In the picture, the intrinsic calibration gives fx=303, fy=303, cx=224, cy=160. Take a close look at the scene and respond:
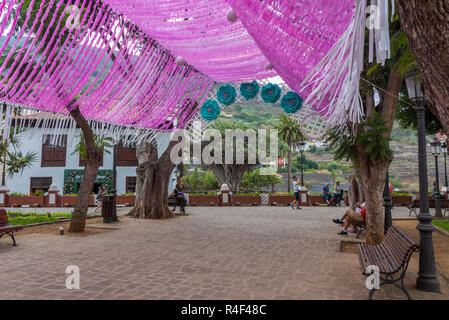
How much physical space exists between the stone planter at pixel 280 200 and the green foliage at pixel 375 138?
49.7ft

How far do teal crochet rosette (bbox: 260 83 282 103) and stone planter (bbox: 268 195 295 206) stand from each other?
1452 centimetres

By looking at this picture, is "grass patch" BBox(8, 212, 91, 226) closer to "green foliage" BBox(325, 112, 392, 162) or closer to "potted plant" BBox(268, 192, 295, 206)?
"green foliage" BBox(325, 112, 392, 162)

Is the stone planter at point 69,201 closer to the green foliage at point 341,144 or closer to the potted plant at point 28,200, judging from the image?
the potted plant at point 28,200

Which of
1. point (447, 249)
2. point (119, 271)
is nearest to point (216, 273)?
point (119, 271)

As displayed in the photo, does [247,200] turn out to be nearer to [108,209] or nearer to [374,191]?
[108,209]

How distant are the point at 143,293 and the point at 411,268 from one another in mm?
4428

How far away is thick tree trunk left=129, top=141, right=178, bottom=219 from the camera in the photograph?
493 inches

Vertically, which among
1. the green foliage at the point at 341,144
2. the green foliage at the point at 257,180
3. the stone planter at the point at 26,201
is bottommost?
the stone planter at the point at 26,201

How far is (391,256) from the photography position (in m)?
3.90

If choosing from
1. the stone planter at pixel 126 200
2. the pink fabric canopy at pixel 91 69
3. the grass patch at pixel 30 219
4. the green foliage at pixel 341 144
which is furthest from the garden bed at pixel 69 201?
the green foliage at pixel 341 144

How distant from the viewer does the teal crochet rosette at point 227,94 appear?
311 inches

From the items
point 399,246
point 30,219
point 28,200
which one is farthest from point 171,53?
point 28,200

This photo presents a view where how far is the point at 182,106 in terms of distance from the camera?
321 inches

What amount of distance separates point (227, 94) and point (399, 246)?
17.9 ft
